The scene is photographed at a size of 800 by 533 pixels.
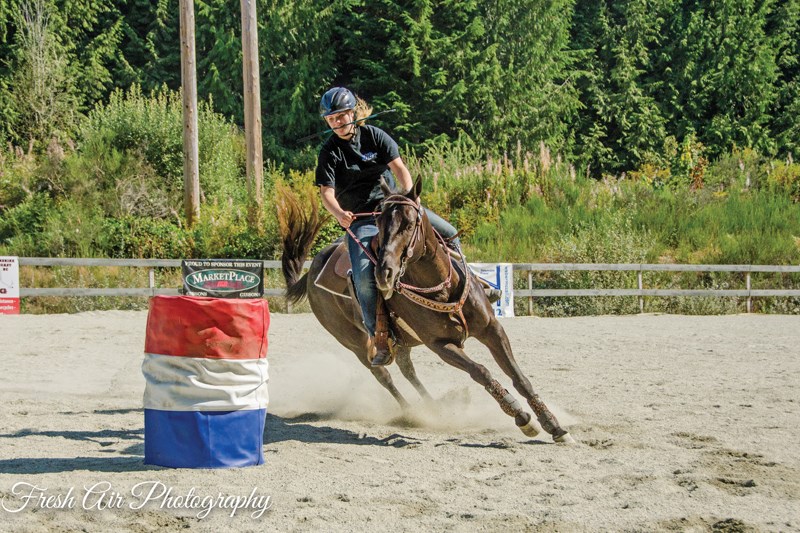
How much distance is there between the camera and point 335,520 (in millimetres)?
5219

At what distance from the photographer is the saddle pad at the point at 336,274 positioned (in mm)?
8997

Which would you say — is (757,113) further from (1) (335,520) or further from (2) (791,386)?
(1) (335,520)

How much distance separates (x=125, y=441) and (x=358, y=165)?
3.04 m

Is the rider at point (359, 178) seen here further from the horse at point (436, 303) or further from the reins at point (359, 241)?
the horse at point (436, 303)

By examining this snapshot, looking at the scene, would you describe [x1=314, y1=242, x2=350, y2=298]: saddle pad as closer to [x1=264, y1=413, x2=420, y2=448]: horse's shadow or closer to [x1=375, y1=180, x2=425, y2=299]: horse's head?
[x1=264, y1=413, x2=420, y2=448]: horse's shadow

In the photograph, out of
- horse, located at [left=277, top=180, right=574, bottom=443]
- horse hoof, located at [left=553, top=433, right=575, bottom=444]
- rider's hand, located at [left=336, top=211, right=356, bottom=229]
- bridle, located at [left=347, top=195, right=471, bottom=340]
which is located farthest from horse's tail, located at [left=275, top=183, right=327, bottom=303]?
horse hoof, located at [left=553, top=433, right=575, bottom=444]

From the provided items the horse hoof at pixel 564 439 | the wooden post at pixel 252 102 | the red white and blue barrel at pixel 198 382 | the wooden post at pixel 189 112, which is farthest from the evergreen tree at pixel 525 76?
the red white and blue barrel at pixel 198 382

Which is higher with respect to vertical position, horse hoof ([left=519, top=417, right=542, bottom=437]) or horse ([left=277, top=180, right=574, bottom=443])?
horse ([left=277, top=180, right=574, bottom=443])

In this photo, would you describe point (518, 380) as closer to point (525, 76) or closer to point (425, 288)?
point (425, 288)

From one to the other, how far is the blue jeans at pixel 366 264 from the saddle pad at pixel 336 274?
2.10ft

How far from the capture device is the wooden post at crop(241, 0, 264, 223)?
2156 cm

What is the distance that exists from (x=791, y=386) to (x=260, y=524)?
6.97 metres

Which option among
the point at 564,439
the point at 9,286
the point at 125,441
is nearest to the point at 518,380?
the point at 564,439

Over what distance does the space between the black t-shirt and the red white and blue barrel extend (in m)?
2.10
